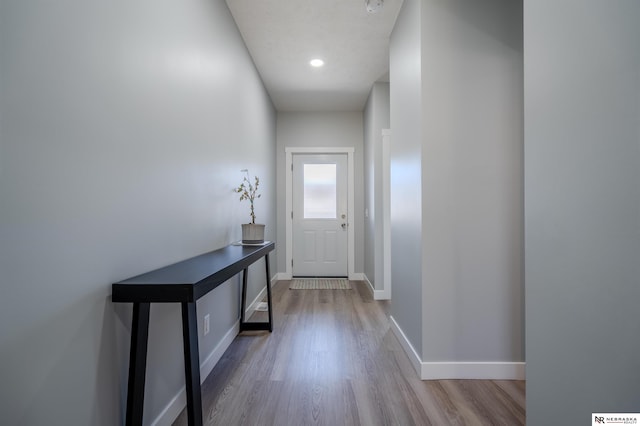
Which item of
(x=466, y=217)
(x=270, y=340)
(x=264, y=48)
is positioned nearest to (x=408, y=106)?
(x=466, y=217)

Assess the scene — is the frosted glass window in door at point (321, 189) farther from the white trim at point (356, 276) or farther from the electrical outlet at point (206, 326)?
the electrical outlet at point (206, 326)

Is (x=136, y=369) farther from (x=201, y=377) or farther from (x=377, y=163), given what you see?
(x=377, y=163)

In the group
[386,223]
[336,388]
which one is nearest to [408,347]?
[336,388]

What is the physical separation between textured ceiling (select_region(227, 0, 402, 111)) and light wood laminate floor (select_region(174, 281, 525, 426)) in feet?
8.67

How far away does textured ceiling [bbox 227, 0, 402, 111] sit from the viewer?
2.53 m

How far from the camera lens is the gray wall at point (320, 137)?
4984 millimetres

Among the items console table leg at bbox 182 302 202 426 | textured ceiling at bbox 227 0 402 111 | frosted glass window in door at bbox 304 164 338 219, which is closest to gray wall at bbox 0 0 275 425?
console table leg at bbox 182 302 202 426

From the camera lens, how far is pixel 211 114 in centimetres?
212

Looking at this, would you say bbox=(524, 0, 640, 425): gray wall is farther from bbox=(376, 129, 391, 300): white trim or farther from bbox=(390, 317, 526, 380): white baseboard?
bbox=(376, 129, 391, 300): white trim

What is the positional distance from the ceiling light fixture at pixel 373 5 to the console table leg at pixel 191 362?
241 centimetres

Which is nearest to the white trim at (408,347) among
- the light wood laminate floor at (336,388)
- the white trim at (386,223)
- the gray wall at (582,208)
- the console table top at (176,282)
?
the light wood laminate floor at (336,388)

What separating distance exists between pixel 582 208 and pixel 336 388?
157cm

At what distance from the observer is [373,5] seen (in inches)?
95.4

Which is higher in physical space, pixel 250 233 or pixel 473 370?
pixel 250 233
